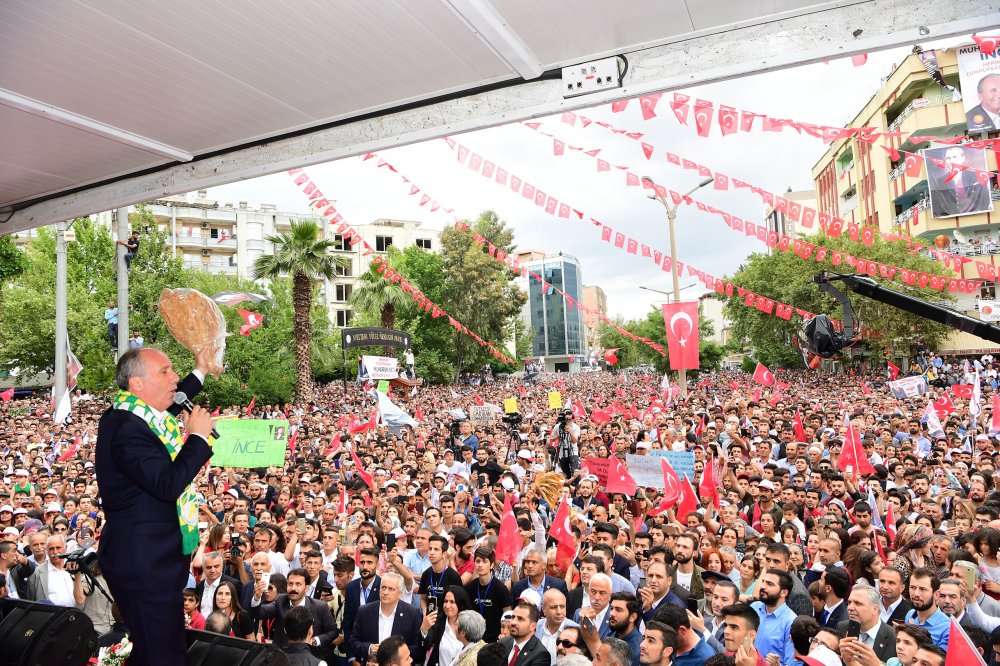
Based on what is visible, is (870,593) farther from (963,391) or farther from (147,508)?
(963,391)

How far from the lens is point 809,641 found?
16.6ft

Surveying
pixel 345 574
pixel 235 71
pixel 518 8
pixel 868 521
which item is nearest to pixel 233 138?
pixel 235 71

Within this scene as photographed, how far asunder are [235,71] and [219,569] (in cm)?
475

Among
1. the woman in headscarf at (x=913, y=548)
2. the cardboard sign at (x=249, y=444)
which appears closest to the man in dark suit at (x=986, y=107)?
the woman in headscarf at (x=913, y=548)

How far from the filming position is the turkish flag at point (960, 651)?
12.6ft

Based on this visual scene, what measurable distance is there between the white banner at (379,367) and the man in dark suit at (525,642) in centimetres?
1602

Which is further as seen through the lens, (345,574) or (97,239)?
(97,239)

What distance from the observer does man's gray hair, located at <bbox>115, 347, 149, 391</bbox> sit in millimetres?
3469

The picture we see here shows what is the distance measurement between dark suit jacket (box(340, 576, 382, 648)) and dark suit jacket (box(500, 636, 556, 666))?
156cm

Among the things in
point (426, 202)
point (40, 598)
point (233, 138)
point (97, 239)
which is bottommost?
point (40, 598)

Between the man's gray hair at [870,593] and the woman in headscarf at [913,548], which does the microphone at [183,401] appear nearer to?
the man's gray hair at [870,593]

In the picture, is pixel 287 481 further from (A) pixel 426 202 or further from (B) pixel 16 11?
(B) pixel 16 11

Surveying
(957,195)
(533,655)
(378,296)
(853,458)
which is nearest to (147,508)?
(533,655)

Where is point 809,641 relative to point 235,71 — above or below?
below
